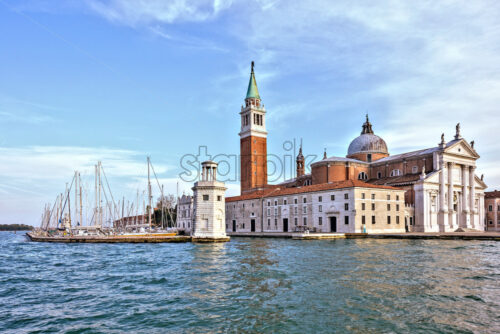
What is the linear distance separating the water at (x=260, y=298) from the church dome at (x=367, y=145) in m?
43.4

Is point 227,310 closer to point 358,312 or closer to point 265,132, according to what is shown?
point 358,312

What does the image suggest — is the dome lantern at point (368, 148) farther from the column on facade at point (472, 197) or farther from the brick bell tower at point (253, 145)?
the brick bell tower at point (253, 145)

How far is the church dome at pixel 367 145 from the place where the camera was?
61.5 m

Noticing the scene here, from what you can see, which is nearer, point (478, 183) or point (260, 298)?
point (260, 298)

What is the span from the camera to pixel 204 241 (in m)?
36.3

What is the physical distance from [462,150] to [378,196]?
16842mm

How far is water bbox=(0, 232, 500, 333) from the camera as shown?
29.5ft

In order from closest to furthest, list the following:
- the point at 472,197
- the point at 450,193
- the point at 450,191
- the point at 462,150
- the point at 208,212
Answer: the point at 208,212 < the point at 450,193 < the point at 450,191 < the point at 462,150 < the point at 472,197

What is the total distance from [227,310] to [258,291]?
234 centimetres

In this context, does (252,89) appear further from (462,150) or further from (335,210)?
(462,150)

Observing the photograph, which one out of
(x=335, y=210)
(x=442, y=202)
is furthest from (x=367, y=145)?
(x=335, y=210)

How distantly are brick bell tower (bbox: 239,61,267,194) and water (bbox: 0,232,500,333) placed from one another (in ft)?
153

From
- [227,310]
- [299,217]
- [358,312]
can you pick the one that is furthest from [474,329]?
[299,217]

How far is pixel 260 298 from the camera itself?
11422 millimetres
